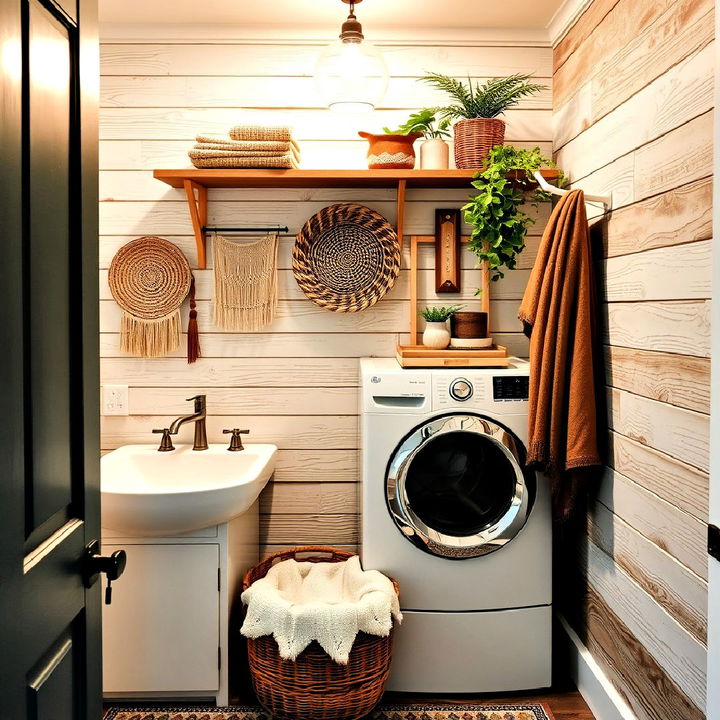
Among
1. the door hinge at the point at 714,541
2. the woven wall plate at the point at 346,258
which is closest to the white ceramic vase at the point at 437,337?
the woven wall plate at the point at 346,258

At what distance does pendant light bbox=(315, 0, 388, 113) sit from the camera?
240 centimetres

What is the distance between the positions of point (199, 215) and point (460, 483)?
1390 millimetres

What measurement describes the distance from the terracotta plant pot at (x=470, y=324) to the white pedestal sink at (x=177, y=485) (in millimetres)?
829

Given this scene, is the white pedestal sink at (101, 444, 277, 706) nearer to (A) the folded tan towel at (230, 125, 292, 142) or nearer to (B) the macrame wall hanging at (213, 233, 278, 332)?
(B) the macrame wall hanging at (213, 233, 278, 332)

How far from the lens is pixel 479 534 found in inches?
94.6

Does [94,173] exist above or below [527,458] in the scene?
above

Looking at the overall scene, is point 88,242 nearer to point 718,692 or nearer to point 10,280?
point 10,280

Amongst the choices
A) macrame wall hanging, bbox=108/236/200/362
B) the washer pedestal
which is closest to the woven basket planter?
macrame wall hanging, bbox=108/236/200/362

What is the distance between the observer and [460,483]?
243 cm

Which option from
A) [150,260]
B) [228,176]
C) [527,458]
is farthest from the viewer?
[150,260]

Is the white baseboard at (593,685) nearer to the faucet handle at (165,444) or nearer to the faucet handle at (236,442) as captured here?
the faucet handle at (236,442)

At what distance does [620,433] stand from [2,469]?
5.70 ft

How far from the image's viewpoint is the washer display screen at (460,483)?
2414mm

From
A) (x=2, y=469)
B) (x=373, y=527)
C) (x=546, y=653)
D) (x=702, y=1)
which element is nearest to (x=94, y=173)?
(x=2, y=469)
